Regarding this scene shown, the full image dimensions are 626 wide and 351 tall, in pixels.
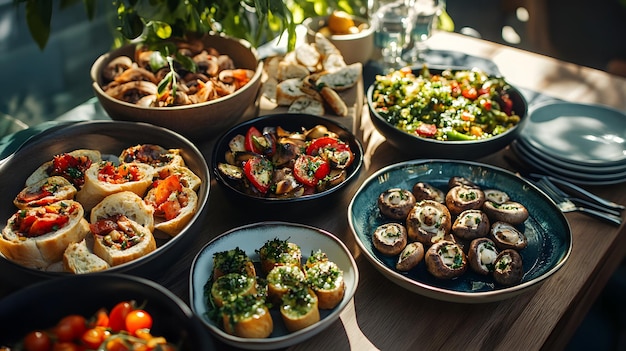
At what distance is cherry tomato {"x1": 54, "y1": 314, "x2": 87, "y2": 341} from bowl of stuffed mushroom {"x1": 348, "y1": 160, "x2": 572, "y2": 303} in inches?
26.3

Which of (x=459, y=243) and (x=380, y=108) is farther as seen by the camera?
(x=380, y=108)

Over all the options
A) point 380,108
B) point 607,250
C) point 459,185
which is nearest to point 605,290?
point 607,250

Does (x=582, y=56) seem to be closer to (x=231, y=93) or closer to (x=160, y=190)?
(x=231, y=93)

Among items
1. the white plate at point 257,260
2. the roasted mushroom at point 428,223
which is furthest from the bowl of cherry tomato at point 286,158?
the roasted mushroom at point 428,223

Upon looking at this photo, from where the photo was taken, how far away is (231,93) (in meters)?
1.85

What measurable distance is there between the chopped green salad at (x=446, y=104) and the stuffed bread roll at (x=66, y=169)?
964 mm

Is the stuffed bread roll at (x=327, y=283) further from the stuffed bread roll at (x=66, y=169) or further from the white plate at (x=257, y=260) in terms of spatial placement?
the stuffed bread roll at (x=66, y=169)

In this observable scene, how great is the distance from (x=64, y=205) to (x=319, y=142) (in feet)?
2.37

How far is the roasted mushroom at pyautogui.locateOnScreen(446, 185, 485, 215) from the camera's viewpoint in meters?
1.56

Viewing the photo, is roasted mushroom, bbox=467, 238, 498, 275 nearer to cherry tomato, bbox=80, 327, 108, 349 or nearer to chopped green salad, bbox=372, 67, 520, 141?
chopped green salad, bbox=372, 67, 520, 141

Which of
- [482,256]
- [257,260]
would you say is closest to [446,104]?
[482,256]

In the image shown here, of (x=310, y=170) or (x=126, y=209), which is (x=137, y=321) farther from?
(x=310, y=170)

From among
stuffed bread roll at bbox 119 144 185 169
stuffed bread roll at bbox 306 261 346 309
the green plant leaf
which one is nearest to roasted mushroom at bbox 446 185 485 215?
stuffed bread roll at bbox 306 261 346 309

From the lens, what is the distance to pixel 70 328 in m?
1.05
